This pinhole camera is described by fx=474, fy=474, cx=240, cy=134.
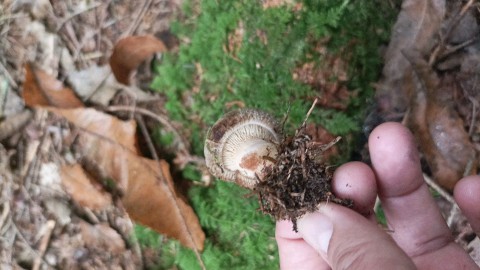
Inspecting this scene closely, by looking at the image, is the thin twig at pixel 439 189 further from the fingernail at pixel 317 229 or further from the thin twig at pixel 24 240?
the thin twig at pixel 24 240

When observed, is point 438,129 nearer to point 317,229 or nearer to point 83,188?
point 317,229

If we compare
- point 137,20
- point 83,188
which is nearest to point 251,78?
point 137,20

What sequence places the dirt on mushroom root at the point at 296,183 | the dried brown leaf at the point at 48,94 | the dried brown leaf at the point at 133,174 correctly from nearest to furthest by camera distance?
1. the dirt on mushroom root at the point at 296,183
2. the dried brown leaf at the point at 133,174
3. the dried brown leaf at the point at 48,94

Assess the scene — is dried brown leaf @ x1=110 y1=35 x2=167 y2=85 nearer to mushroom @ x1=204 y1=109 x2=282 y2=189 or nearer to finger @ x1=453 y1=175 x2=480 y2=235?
mushroom @ x1=204 y1=109 x2=282 y2=189

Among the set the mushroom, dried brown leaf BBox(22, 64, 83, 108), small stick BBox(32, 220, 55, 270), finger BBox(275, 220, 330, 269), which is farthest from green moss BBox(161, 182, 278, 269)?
dried brown leaf BBox(22, 64, 83, 108)

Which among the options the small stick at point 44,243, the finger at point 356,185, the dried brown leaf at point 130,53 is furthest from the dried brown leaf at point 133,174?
the finger at point 356,185

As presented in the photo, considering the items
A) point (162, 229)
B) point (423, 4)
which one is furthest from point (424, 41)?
point (162, 229)
